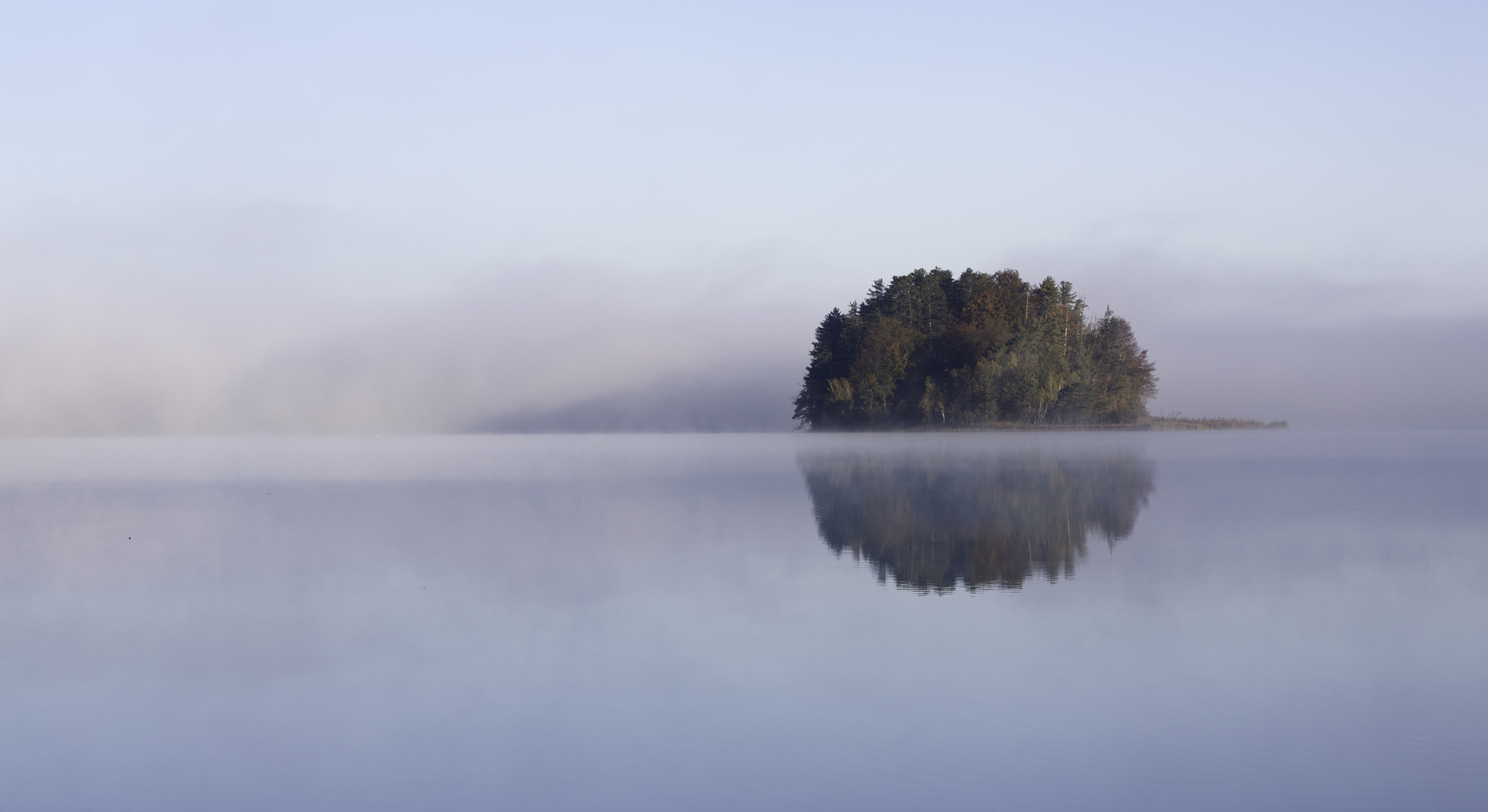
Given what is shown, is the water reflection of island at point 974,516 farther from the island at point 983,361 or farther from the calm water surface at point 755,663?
the island at point 983,361

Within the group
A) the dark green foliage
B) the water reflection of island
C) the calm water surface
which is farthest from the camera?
the dark green foliage

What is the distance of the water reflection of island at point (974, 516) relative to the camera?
1018 cm

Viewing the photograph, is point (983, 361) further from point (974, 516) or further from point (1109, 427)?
point (974, 516)

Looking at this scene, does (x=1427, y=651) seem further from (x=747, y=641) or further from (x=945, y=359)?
(x=945, y=359)

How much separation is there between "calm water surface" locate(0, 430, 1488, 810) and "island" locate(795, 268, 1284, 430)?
54335 mm

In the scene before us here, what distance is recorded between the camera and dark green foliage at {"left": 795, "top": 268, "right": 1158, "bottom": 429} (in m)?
69.0

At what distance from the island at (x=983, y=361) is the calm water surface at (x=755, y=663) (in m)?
54.3

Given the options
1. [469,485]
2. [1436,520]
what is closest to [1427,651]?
[1436,520]

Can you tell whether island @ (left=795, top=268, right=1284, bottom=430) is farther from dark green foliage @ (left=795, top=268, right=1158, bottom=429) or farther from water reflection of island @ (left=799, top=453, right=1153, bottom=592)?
water reflection of island @ (left=799, top=453, right=1153, bottom=592)

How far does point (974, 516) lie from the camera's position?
14812 millimetres

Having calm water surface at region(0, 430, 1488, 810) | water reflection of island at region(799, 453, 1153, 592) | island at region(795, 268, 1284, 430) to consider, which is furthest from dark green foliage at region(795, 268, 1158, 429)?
calm water surface at region(0, 430, 1488, 810)

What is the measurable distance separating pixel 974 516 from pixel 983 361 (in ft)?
180

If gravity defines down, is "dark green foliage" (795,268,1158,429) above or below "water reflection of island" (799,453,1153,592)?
above

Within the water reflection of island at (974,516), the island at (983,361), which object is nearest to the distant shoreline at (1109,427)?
the island at (983,361)
